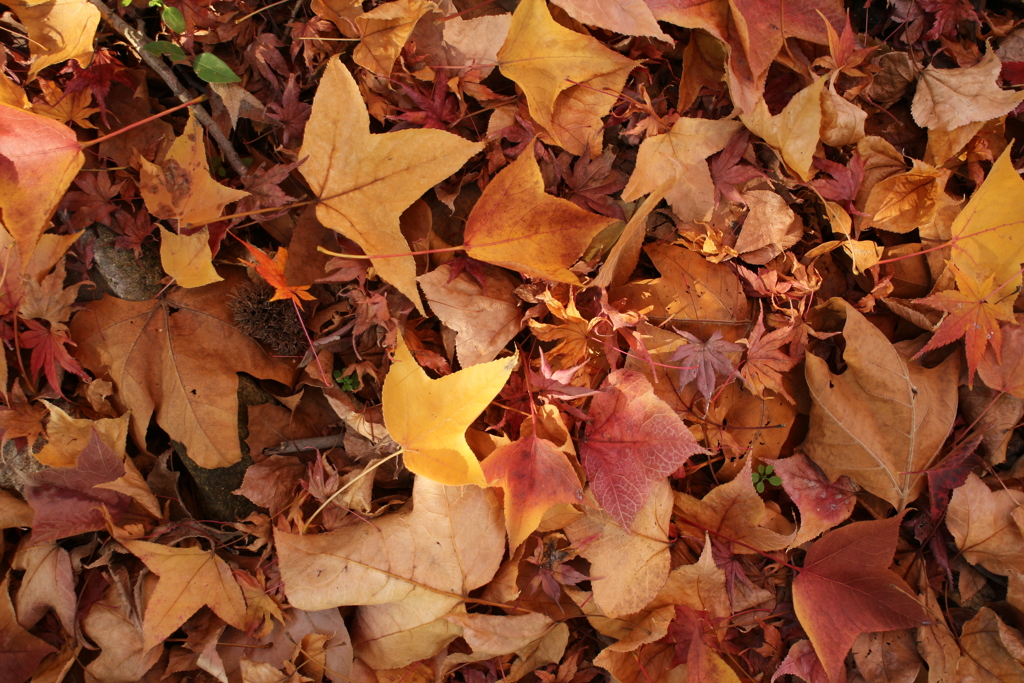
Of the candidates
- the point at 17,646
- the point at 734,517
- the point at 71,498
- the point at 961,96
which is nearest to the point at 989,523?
the point at 734,517

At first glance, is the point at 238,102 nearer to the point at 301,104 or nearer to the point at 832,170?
the point at 301,104

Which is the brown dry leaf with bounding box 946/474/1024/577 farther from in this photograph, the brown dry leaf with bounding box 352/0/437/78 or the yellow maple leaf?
the brown dry leaf with bounding box 352/0/437/78

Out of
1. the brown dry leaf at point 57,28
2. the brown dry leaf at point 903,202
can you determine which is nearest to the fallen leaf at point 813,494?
the brown dry leaf at point 903,202

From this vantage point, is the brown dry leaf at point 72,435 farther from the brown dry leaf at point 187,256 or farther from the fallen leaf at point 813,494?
the fallen leaf at point 813,494

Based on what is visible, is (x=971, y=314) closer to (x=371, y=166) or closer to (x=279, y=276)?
(x=371, y=166)

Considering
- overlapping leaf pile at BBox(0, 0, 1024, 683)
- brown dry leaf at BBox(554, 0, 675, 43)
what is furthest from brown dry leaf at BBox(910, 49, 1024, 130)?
brown dry leaf at BBox(554, 0, 675, 43)

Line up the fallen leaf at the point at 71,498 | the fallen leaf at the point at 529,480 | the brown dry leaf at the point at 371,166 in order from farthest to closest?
the fallen leaf at the point at 71,498, the fallen leaf at the point at 529,480, the brown dry leaf at the point at 371,166
